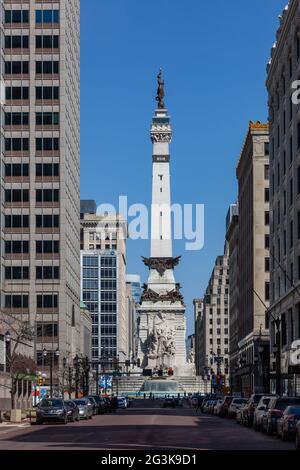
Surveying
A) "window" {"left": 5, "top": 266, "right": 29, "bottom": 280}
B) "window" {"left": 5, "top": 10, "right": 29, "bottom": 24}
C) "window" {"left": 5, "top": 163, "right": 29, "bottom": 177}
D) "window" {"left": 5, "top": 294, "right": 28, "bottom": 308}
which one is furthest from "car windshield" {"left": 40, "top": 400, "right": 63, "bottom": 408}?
"window" {"left": 5, "top": 10, "right": 29, "bottom": 24}

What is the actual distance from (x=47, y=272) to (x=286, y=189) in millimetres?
46986

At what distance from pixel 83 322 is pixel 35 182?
4170cm

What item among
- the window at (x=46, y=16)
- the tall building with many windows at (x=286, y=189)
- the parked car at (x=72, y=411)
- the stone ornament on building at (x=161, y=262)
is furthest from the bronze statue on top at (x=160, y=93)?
the parked car at (x=72, y=411)

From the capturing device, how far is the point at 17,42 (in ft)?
413

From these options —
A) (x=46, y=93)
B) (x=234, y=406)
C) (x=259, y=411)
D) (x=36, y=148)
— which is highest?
(x=46, y=93)

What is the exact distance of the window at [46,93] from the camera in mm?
125750

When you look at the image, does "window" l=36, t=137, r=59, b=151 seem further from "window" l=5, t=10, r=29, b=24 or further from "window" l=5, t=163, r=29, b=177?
"window" l=5, t=10, r=29, b=24

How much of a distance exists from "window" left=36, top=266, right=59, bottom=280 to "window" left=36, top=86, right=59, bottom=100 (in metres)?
20.2

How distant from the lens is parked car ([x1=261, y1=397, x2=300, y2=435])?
144ft

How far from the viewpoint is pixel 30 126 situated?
126 metres

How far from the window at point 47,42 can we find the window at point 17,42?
Result: 130 centimetres

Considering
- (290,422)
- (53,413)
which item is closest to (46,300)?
(53,413)

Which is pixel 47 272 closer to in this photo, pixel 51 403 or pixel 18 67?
pixel 18 67
